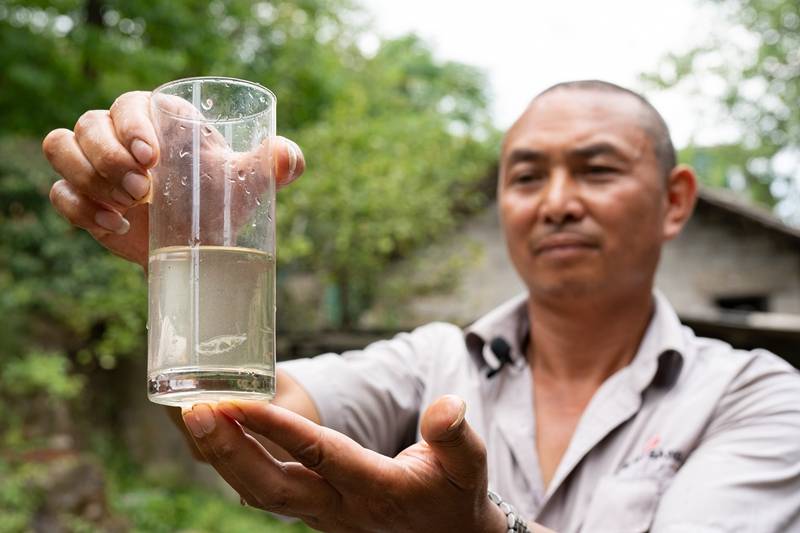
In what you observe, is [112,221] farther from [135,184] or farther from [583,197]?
[583,197]

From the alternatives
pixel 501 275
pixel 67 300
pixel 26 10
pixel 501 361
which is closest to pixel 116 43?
pixel 26 10

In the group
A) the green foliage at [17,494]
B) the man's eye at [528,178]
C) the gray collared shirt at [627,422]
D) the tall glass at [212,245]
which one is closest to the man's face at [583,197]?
the man's eye at [528,178]

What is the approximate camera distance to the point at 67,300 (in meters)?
13.4

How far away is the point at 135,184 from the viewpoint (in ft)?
5.97

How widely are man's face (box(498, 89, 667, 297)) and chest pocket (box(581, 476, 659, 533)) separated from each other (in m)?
0.64

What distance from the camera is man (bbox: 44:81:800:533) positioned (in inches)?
72.9

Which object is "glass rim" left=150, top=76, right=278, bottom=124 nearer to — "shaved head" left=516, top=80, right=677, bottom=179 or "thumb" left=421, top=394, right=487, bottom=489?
"thumb" left=421, top=394, right=487, bottom=489

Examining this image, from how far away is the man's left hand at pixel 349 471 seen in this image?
1.58 m

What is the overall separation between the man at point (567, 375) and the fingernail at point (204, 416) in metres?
0.17

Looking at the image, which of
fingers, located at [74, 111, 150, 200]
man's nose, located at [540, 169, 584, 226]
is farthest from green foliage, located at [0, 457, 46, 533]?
fingers, located at [74, 111, 150, 200]

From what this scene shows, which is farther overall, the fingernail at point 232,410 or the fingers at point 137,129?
the fingers at point 137,129

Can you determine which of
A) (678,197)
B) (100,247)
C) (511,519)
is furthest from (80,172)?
(100,247)

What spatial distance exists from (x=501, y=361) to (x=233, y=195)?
1.57m

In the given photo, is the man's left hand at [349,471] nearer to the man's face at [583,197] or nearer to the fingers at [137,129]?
the fingers at [137,129]
